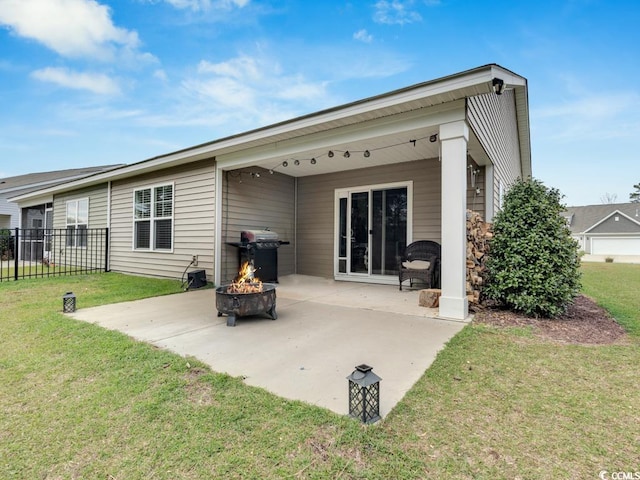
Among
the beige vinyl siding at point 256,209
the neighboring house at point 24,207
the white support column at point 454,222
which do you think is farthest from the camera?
the neighboring house at point 24,207

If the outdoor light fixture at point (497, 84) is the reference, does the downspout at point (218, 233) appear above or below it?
below

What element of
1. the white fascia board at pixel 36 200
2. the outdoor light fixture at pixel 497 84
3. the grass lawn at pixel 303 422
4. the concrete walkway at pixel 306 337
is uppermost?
the outdoor light fixture at pixel 497 84

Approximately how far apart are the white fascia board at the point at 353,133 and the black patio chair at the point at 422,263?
248 centimetres

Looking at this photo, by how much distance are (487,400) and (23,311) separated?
17.5 feet

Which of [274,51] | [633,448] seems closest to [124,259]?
[274,51]

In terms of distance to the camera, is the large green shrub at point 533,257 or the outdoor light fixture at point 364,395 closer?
the outdoor light fixture at point 364,395

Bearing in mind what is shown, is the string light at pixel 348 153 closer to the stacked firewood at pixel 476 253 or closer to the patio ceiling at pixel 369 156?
the patio ceiling at pixel 369 156

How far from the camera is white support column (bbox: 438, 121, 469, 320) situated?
3814 mm

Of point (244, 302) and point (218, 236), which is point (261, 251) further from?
point (244, 302)

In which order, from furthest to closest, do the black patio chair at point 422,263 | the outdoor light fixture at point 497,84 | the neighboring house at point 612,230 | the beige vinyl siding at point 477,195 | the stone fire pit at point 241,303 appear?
1. the neighboring house at point 612,230
2. the beige vinyl siding at point 477,195
3. the black patio chair at point 422,263
4. the stone fire pit at point 241,303
5. the outdoor light fixture at point 497,84

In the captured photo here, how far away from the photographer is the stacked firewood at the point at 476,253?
4.29m

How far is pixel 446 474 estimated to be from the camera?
1371mm

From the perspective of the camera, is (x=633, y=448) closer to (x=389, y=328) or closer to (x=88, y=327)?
(x=389, y=328)

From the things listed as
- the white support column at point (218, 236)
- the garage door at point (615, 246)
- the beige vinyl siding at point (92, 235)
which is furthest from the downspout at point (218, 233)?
the garage door at point (615, 246)
